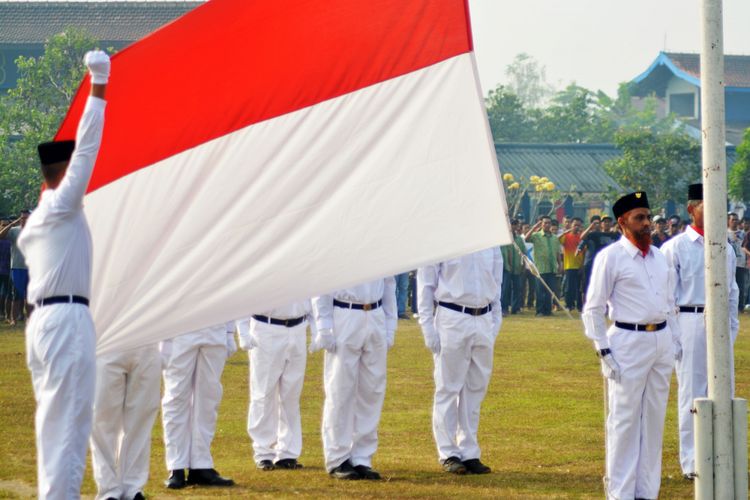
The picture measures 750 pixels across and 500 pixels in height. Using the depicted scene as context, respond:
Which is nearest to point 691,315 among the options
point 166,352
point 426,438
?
point 426,438

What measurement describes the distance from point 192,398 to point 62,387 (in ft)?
10.6

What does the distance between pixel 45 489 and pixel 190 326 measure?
46.7 inches

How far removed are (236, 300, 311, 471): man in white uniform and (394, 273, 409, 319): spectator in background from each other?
51.8 feet

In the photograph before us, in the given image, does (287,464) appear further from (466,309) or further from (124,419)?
(124,419)

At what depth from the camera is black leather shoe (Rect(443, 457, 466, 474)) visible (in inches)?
424

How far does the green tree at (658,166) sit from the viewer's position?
45031 millimetres

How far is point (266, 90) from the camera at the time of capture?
7758 millimetres

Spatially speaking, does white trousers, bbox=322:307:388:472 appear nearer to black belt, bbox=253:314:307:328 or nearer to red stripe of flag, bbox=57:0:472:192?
black belt, bbox=253:314:307:328

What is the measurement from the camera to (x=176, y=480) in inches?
400

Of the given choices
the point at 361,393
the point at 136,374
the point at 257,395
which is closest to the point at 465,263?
the point at 361,393

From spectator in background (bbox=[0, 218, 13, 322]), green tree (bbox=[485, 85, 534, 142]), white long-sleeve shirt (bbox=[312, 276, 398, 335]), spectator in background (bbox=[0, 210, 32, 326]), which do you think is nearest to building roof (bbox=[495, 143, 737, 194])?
green tree (bbox=[485, 85, 534, 142])

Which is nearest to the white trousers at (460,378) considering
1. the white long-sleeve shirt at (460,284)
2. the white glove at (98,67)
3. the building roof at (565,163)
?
the white long-sleeve shirt at (460,284)

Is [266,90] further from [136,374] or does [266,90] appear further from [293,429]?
[293,429]

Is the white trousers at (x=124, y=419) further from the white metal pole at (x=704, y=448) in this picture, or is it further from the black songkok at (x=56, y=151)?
the white metal pole at (x=704, y=448)
